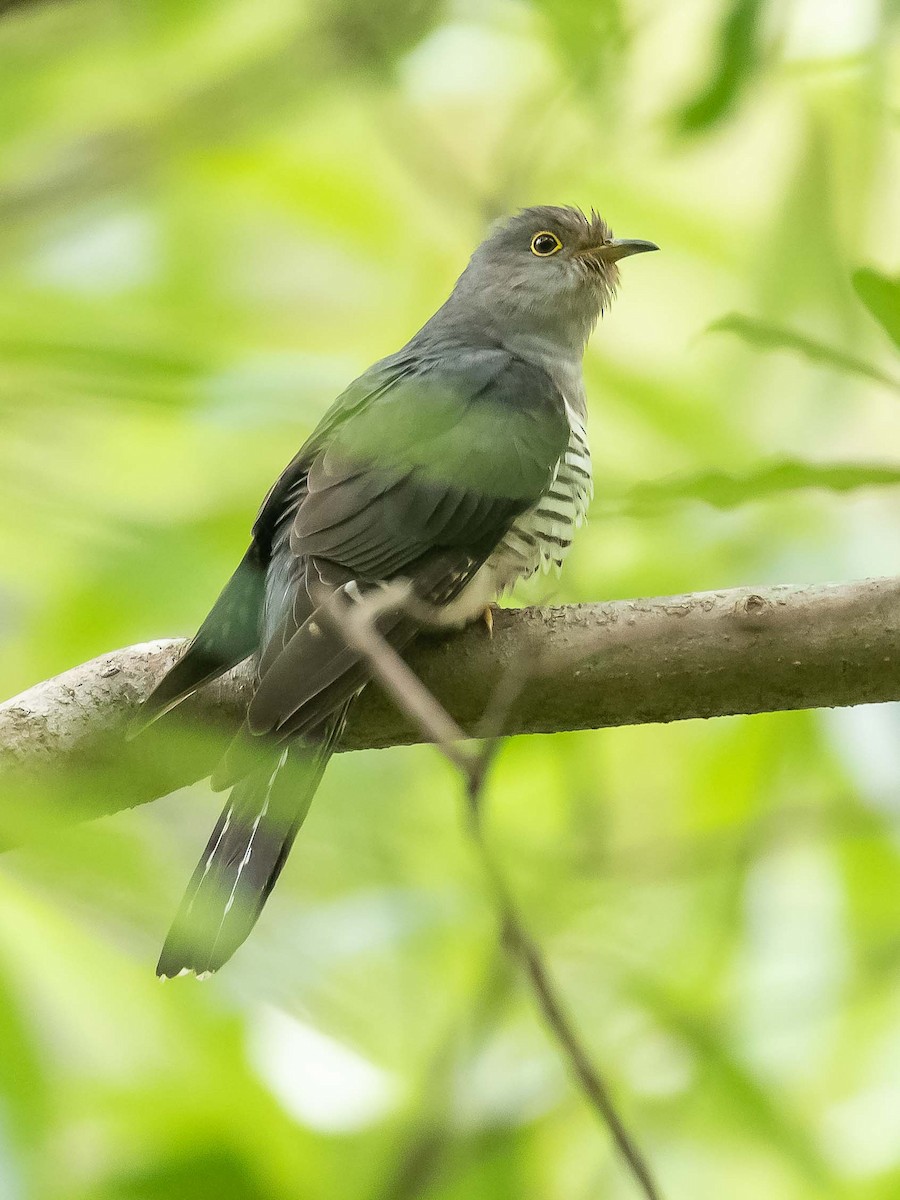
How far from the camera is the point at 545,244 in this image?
4.29 metres

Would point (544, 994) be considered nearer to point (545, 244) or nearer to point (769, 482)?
point (769, 482)

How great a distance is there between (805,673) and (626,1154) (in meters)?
1.37

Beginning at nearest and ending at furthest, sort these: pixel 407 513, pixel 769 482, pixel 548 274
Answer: pixel 769 482 → pixel 407 513 → pixel 548 274

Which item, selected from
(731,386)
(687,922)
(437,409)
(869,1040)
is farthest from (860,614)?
(437,409)

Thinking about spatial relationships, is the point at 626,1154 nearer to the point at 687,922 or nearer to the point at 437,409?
the point at 437,409

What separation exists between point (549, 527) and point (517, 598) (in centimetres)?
126

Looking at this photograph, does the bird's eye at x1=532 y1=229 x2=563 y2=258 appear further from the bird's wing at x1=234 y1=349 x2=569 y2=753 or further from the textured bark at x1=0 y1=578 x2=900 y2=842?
the textured bark at x1=0 y1=578 x2=900 y2=842

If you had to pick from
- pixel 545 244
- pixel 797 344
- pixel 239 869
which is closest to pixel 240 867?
pixel 239 869

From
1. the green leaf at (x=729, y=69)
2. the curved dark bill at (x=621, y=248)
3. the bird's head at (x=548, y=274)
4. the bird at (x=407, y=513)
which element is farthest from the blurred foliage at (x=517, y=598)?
the bird's head at (x=548, y=274)

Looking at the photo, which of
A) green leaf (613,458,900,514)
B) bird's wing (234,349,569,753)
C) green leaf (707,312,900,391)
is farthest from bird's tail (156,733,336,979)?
green leaf (707,312,900,391)

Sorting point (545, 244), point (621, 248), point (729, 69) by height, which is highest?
point (545, 244)

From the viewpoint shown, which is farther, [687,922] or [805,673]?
[805,673]

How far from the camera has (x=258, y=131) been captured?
2297mm

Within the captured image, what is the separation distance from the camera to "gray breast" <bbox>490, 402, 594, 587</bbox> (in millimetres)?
3150
